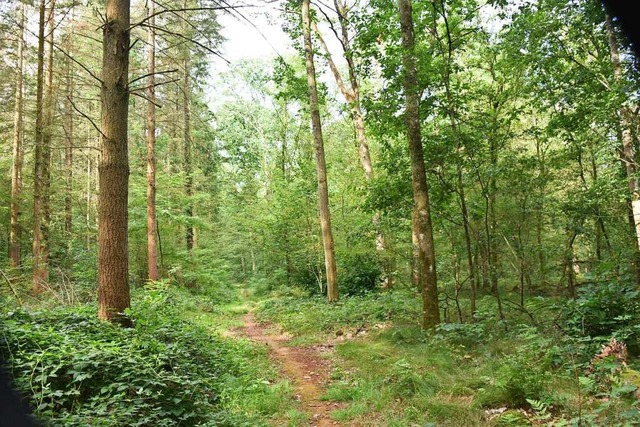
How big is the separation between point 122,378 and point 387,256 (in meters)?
→ 12.5

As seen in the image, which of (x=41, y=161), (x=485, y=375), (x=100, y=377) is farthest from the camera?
(x=41, y=161)

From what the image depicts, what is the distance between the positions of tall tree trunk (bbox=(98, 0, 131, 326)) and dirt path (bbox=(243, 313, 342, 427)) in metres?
2.83

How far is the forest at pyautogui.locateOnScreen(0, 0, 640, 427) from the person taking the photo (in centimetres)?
429

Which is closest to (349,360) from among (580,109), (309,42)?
(580,109)

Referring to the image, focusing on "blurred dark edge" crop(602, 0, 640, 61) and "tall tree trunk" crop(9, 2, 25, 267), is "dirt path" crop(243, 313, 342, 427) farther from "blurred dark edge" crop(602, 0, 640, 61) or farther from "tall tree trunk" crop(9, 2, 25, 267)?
"tall tree trunk" crop(9, 2, 25, 267)

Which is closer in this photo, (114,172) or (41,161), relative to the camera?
(114,172)

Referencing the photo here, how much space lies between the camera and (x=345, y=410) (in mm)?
5215

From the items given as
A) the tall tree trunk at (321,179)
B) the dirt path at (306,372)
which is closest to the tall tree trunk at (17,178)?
the dirt path at (306,372)

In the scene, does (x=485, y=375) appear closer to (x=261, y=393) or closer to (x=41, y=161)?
(x=261, y=393)

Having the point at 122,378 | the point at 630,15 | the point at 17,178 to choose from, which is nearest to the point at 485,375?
the point at 122,378

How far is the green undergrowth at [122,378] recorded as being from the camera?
3557 mm

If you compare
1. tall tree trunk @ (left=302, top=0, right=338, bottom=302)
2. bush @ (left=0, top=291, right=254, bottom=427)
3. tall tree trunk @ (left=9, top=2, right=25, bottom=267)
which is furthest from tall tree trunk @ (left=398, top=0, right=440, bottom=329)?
tall tree trunk @ (left=9, top=2, right=25, bottom=267)

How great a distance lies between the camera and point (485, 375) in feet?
18.5

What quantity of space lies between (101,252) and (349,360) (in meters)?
4.64
